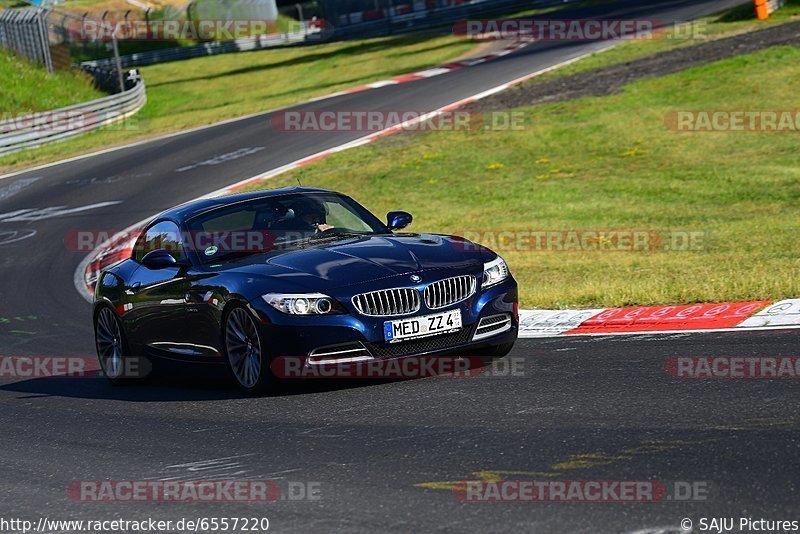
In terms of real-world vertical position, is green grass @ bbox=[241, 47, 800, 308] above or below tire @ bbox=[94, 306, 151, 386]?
below

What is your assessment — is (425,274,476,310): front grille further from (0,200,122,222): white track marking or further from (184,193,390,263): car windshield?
(0,200,122,222): white track marking

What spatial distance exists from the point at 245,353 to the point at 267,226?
124 cm

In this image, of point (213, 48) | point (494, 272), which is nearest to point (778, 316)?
point (494, 272)

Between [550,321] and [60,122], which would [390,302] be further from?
A: [60,122]

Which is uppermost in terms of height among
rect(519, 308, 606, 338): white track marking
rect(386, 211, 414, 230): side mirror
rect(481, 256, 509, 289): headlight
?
rect(386, 211, 414, 230): side mirror

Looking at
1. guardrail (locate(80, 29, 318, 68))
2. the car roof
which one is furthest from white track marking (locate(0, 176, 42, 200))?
guardrail (locate(80, 29, 318, 68))

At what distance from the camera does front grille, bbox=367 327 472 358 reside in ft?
26.2

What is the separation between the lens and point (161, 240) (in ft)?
32.3

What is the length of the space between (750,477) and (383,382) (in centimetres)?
351

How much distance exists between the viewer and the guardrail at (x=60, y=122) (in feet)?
103

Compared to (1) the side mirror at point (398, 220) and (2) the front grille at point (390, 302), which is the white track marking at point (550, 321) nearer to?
(1) the side mirror at point (398, 220)

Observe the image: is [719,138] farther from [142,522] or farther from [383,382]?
[142,522]

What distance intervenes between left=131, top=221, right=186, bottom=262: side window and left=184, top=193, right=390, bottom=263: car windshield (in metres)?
0.13

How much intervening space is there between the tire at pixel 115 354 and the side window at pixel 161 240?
0.58m
